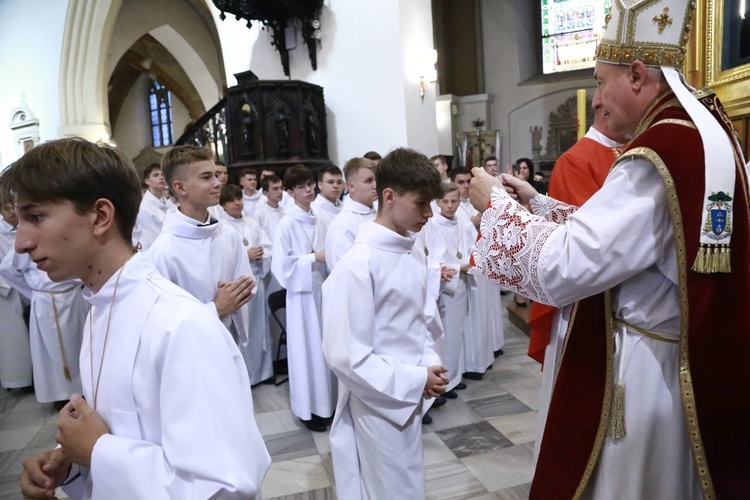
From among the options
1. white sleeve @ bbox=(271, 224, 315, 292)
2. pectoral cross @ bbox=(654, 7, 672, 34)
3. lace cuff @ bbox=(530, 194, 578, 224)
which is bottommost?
white sleeve @ bbox=(271, 224, 315, 292)

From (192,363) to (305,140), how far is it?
24.8 ft

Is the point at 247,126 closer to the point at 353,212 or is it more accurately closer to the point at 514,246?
the point at 353,212

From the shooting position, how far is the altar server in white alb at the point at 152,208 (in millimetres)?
5688

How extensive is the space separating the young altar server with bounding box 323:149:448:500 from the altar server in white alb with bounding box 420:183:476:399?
2.15 metres

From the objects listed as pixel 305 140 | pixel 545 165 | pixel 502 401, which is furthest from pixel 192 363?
pixel 545 165

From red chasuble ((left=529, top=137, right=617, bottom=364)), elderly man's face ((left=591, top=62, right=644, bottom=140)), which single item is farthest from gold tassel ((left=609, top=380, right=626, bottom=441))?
elderly man's face ((left=591, top=62, right=644, bottom=140))

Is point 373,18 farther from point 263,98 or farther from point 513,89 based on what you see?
point 513,89

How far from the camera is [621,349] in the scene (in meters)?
1.58

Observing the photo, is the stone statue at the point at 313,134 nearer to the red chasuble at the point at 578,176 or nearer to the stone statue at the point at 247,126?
the stone statue at the point at 247,126

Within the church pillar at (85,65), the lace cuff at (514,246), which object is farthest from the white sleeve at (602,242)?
the church pillar at (85,65)

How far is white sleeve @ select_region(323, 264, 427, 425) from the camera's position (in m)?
2.02

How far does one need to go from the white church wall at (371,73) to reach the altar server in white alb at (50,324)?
16.6 ft

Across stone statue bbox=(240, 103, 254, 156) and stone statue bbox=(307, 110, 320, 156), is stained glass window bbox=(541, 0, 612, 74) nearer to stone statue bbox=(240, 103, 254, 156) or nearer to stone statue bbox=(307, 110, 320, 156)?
stone statue bbox=(307, 110, 320, 156)

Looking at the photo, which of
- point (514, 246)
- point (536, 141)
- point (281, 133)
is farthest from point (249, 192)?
point (536, 141)
